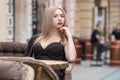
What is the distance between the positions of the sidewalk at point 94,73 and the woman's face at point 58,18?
29.7 feet

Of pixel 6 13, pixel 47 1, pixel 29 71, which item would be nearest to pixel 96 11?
pixel 47 1

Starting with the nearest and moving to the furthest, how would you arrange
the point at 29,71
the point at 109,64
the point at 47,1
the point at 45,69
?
the point at 29,71 → the point at 45,69 → the point at 47,1 → the point at 109,64

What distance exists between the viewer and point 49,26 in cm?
646

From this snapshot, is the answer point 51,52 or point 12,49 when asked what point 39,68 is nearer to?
point 51,52

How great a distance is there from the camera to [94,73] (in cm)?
1734

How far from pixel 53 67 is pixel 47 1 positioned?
13.2 metres

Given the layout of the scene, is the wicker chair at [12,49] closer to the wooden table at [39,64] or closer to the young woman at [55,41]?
the young woman at [55,41]

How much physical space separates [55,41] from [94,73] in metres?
11.0

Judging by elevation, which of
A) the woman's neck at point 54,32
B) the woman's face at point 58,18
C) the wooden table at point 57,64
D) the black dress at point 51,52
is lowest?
the wooden table at point 57,64

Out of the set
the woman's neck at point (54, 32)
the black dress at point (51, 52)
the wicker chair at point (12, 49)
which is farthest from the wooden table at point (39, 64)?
the wicker chair at point (12, 49)

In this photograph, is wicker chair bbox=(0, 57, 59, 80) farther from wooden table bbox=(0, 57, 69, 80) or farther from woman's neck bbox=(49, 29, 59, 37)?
woman's neck bbox=(49, 29, 59, 37)

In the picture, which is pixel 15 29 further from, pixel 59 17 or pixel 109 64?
pixel 59 17

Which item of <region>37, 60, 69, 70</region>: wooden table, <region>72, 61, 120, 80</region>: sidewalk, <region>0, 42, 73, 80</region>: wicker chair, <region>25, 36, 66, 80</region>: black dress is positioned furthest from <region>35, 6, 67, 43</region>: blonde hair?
<region>72, 61, 120, 80</region>: sidewalk

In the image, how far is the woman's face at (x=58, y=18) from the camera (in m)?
6.39
